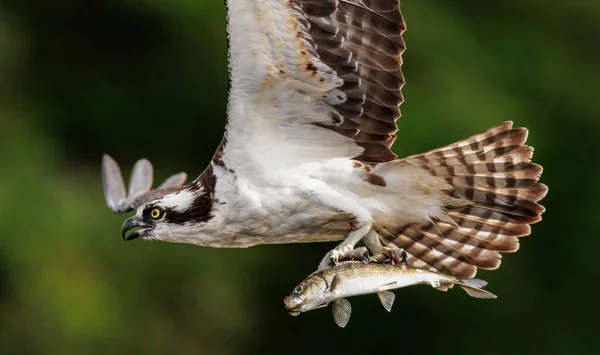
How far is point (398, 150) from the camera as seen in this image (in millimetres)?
11336

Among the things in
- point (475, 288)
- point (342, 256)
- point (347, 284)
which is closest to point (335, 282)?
point (347, 284)

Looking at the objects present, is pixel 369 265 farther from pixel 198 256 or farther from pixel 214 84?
pixel 214 84

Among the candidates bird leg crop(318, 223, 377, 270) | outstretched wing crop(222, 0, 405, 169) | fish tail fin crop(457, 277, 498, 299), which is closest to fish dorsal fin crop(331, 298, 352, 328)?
bird leg crop(318, 223, 377, 270)

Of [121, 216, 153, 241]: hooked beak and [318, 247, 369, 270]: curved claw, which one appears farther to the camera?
[121, 216, 153, 241]: hooked beak

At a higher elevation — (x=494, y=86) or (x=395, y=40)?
(x=494, y=86)

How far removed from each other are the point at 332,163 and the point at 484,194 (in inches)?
28.4

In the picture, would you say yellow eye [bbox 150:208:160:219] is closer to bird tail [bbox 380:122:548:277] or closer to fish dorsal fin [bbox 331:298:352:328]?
bird tail [bbox 380:122:548:277]

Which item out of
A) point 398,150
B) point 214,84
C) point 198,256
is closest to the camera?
point 398,150

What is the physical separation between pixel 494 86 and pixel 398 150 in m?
2.47

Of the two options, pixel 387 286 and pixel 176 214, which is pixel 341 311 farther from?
pixel 176 214

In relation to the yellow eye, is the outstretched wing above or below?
above

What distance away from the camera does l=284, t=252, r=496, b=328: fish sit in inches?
228

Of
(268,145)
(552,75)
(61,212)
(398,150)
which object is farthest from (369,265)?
(552,75)

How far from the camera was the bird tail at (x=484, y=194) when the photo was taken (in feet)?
22.0
